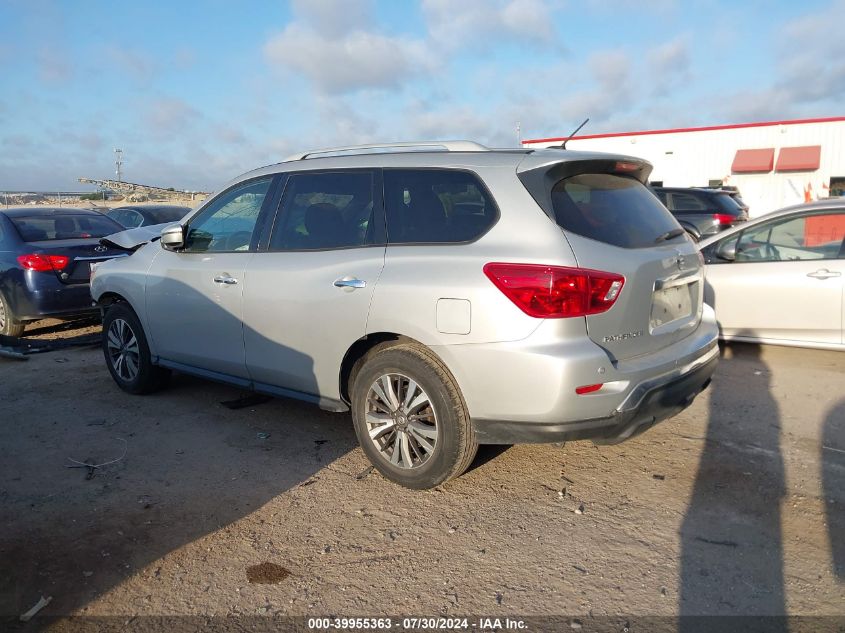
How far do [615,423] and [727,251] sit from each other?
4058 mm

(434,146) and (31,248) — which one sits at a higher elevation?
(434,146)

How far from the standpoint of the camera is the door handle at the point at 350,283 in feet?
12.8

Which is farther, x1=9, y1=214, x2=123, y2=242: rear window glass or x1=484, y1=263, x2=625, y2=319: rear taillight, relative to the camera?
x1=9, y1=214, x2=123, y2=242: rear window glass

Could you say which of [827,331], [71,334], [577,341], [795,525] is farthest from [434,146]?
[71,334]

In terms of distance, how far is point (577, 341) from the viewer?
3.26m

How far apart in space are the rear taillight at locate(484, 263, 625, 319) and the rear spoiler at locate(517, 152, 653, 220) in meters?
0.35

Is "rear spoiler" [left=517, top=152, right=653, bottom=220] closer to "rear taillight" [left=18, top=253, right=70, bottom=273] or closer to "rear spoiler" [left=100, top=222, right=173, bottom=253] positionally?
"rear spoiler" [left=100, top=222, right=173, bottom=253]

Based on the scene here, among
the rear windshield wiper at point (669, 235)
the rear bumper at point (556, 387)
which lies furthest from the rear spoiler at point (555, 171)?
the rear bumper at point (556, 387)

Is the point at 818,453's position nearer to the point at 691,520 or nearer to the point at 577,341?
the point at 691,520

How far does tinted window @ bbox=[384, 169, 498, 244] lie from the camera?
144 inches

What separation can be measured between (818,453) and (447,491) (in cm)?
242

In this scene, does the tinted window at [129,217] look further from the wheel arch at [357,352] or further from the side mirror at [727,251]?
the side mirror at [727,251]

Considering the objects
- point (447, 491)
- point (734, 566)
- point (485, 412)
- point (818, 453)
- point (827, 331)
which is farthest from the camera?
point (827, 331)

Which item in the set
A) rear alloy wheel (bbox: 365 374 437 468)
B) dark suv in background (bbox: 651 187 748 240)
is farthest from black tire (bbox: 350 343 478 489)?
dark suv in background (bbox: 651 187 748 240)
